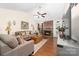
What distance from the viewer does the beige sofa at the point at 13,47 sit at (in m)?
2.55

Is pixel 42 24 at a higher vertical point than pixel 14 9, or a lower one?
lower

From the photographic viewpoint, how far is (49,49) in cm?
268

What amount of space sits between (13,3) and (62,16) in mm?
758

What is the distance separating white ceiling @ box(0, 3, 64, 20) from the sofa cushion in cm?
43

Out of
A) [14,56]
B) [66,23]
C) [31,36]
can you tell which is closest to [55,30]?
[66,23]

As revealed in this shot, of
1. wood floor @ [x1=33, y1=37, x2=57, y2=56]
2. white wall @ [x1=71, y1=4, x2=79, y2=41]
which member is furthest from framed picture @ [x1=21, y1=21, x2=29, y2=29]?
white wall @ [x1=71, y1=4, x2=79, y2=41]

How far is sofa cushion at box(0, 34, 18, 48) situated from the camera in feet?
8.40

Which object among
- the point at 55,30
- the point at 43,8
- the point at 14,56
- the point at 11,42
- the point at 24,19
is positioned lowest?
the point at 14,56

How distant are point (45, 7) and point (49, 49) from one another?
0.63 m

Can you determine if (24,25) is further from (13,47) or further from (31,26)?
(13,47)

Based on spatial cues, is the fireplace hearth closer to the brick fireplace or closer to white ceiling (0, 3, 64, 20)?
the brick fireplace

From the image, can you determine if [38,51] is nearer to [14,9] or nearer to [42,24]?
[42,24]

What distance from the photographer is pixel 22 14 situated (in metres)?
2.63

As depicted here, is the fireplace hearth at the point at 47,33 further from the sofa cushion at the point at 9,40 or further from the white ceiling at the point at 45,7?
the sofa cushion at the point at 9,40
